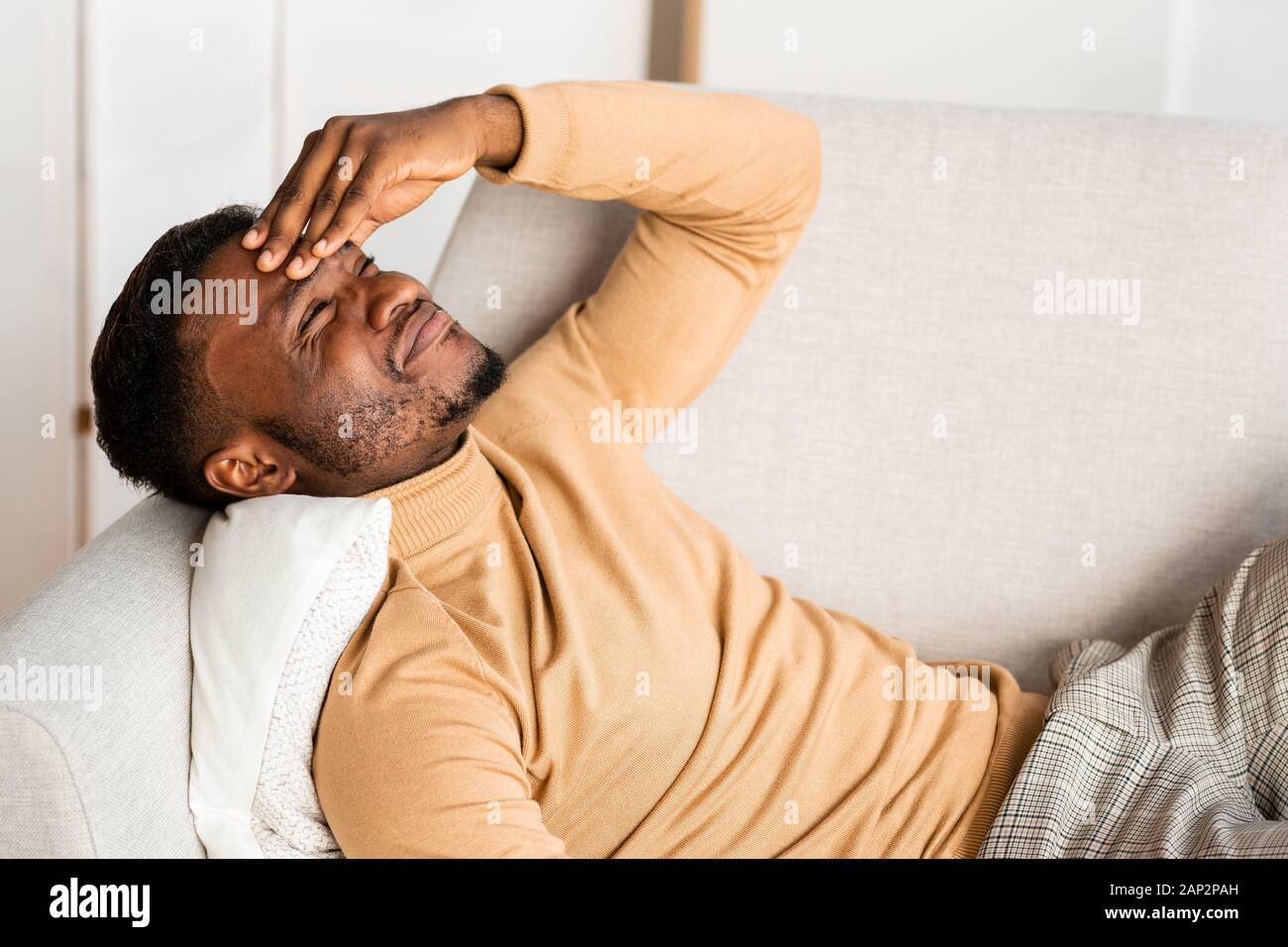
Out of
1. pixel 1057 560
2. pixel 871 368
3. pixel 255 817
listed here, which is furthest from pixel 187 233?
pixel 1057 560

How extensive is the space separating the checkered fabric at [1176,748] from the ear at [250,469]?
0.78 meters

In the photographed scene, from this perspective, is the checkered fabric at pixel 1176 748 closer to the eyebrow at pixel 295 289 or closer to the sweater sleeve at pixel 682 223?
the sweater sleeve at pixel 682 223

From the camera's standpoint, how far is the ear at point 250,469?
1217 millimetres

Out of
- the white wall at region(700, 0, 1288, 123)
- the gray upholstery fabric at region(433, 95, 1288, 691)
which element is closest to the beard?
the gray upholstery fabric at region(433, 95, 1288, 691)

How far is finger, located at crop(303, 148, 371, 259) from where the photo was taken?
115 cm

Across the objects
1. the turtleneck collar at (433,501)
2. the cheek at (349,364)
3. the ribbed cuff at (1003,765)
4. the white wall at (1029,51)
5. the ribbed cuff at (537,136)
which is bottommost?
the ribbed cuff at (1003,765)

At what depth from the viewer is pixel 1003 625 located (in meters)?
1.56

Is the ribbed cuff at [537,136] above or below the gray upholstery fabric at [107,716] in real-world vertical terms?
above

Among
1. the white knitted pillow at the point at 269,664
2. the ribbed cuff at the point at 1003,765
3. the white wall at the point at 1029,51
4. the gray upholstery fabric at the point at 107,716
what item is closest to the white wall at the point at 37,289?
the white wall at the point at 1029,51

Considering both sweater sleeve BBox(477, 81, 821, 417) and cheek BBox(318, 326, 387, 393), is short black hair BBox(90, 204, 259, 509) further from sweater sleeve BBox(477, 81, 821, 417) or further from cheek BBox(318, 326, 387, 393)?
sweater sleeve BBox(477, 81, 821, 417)

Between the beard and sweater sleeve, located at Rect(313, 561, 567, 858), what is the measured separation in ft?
0.55

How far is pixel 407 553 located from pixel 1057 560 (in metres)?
0.81
